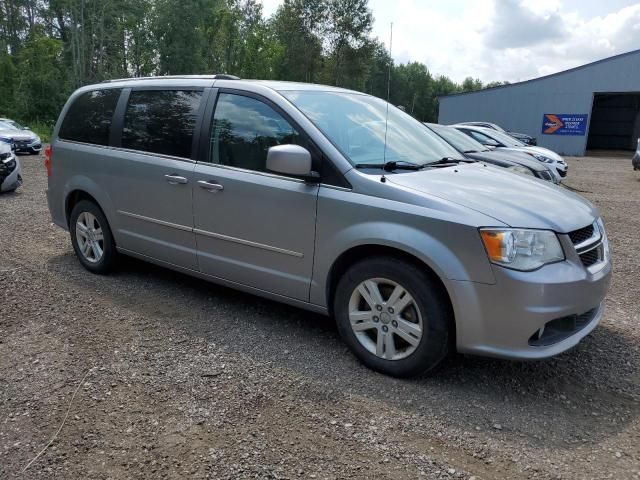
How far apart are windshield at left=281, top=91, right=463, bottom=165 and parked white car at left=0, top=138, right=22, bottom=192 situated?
862 cm

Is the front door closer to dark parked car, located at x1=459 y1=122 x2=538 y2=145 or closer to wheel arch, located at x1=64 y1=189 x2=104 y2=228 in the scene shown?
wheel arch, located at x1=64 y1=189 x2=104 y2=228

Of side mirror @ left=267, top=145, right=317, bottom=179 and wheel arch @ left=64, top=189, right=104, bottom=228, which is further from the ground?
side mirror @ left=267, top=145, right=317, bottom=179

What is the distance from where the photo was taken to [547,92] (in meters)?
34.3

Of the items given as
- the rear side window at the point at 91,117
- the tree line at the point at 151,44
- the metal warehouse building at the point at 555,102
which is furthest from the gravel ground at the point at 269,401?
the tree line at the point at 151,44

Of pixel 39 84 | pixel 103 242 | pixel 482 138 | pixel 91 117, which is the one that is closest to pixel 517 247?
pixel 103 242

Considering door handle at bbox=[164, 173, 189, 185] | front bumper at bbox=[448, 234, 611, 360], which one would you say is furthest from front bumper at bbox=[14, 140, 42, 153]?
front bumper at bbox=[448, 234, 611, 360]

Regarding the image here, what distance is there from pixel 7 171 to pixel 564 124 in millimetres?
32903

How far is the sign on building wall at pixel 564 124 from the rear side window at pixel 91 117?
1350 inches

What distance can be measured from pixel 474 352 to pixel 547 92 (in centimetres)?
3571

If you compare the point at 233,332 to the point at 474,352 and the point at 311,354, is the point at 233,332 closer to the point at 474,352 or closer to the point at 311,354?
the point at 311,354

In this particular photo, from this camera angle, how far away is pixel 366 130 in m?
3.86

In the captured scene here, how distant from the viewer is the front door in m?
3.59

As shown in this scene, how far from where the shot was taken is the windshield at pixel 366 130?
3.63 metres

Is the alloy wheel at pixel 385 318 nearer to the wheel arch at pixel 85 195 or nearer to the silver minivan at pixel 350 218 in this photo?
the silver minivan at pixel 350 218
